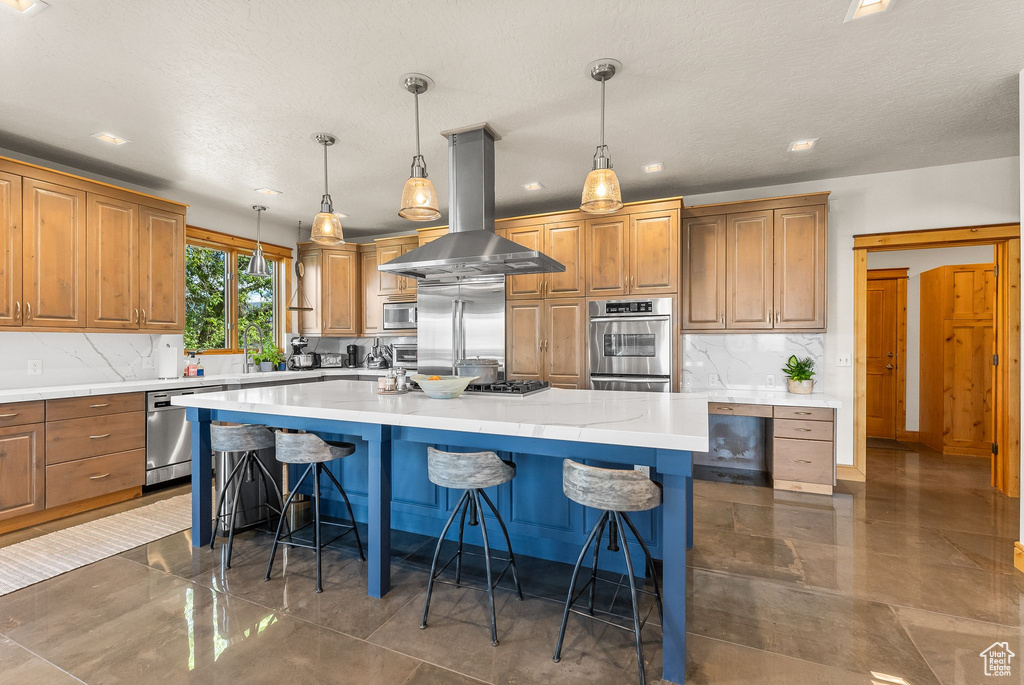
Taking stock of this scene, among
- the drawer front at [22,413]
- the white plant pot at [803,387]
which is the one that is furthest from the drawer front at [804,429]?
the drawer front at [22,413]

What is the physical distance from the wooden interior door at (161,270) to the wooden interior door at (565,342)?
352 cm

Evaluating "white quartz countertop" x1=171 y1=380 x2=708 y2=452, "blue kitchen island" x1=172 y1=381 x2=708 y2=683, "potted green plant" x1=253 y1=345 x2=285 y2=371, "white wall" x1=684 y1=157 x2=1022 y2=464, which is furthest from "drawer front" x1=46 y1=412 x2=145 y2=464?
"white wall" x1=684 y1=157 x2=1022 y2=464

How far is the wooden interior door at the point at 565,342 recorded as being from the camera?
4.66 metres

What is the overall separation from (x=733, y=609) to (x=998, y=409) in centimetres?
363

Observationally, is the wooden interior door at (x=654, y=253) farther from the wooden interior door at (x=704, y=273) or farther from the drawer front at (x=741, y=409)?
the drawer front at (x=741, y=409)

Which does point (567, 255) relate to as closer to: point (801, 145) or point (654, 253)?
point (654, 253)

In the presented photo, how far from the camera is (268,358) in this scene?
213 inches

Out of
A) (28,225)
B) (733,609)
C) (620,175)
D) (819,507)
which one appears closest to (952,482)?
(819,507)

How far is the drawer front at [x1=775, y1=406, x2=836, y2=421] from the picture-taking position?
3.83 metres

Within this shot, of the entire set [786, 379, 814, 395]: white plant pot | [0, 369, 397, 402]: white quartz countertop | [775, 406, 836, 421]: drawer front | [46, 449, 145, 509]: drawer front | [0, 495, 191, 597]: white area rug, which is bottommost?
[0, 495, 191, 597]: white area rug

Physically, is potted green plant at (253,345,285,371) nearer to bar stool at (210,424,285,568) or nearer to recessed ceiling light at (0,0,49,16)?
bar stool at (210,424,285,568)

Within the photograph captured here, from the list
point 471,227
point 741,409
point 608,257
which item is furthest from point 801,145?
point 471,227

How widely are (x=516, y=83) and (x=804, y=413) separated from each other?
3405 mm

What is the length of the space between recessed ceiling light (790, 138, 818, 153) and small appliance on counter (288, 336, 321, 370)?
5.51 meters
